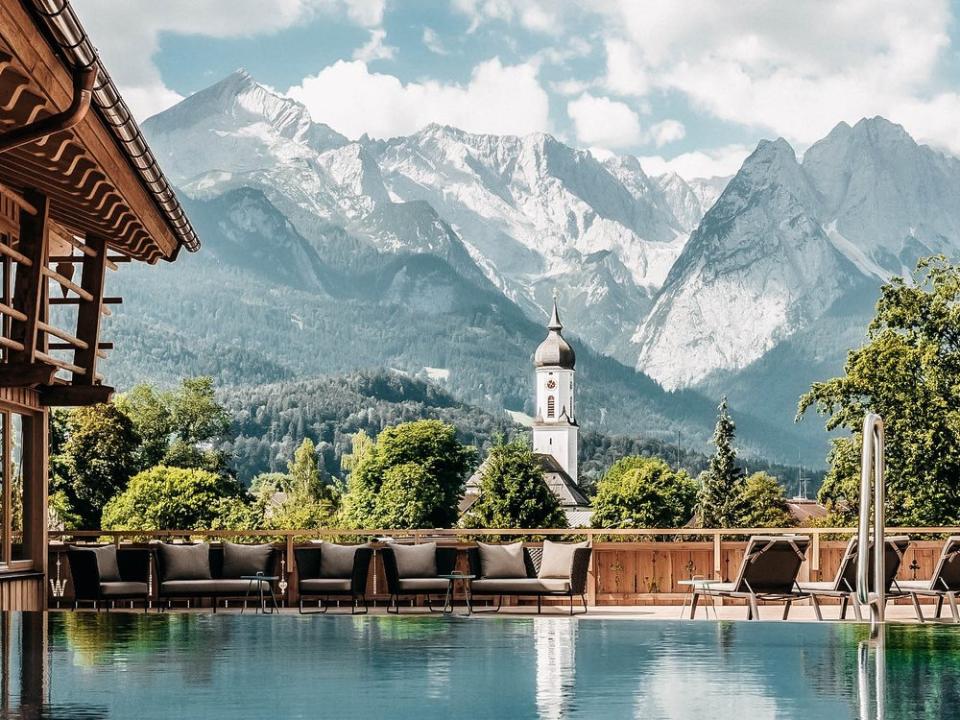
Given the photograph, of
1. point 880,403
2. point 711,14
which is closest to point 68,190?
point 880,403

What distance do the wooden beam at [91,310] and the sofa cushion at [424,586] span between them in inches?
135

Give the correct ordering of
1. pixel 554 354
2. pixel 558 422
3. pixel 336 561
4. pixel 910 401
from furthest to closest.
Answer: pixel 558 422
pixel 554 354
pixel 910 401
pixel 336 561

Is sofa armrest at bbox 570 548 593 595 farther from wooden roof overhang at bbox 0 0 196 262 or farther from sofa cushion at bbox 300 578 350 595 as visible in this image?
wooden roof overhang at bbox 0 0 196 262

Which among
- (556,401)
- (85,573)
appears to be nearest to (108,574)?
(85,573)

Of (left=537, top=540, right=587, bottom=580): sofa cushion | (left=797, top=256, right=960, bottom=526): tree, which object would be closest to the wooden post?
(left=537, top=540, right=587, bottom=580): sofa cushion

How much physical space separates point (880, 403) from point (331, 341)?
14964 cm

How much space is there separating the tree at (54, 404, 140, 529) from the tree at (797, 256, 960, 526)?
32.6 meters

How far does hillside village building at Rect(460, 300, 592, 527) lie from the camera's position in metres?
115

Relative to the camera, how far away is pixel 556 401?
122250 millimetres

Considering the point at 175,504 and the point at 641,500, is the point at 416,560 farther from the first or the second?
the point at 641,500

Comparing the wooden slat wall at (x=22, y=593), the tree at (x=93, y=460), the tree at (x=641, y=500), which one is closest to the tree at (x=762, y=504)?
the tree at (x=641, y=500)

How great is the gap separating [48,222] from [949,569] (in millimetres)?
7486

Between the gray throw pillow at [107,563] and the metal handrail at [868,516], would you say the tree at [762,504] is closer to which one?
the gray throw pillow at [107,563]

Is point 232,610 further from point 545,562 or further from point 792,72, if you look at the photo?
point 792,72
